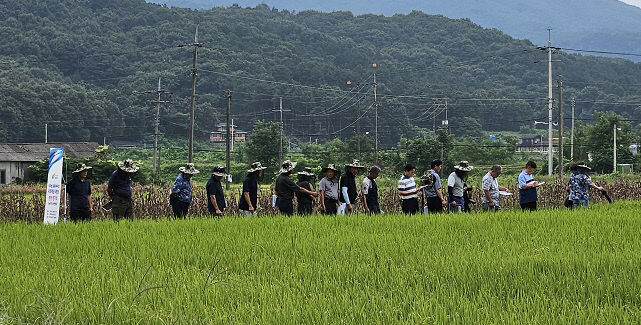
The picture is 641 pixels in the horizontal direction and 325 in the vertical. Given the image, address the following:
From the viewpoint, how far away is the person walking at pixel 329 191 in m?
13.9

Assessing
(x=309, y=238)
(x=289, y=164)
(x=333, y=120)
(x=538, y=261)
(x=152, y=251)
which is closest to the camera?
(x=538, y=261)

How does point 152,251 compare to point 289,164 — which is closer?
point 152,251

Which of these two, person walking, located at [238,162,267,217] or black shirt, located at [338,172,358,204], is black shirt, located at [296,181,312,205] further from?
person walking, located at [238,162,267,217]

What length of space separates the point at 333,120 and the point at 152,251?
69.3m

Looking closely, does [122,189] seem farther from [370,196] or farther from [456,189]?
[456,189]

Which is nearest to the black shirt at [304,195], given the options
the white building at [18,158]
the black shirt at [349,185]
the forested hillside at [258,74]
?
the black shirt at [349,185]

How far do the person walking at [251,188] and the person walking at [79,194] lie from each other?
2.46 m

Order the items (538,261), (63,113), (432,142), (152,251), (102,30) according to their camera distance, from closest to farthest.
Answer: (538,261), (152,251), (432,142), (63,113), (102,30)

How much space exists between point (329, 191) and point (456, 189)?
222 centimetres

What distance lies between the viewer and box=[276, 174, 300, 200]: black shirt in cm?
1369

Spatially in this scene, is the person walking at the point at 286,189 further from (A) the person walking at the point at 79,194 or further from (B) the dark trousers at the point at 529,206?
(B) the dark trousers at the point at 529,206

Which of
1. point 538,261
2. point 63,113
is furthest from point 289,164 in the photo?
point 63,113

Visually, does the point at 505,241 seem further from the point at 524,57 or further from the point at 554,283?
the point at 524,57

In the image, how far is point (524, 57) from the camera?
4441 inches
